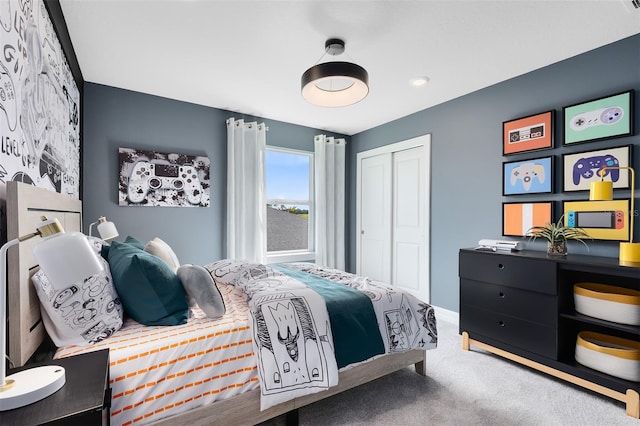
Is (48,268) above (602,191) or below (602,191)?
below

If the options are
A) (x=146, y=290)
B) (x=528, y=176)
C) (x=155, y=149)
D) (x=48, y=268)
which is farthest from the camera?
(x=155, y=149)

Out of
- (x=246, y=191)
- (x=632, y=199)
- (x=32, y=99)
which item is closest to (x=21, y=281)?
(x=32, y=99)

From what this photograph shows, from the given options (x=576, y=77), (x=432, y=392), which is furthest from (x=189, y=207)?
(x=576, y=77)

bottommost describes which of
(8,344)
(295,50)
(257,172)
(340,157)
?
(8,344)

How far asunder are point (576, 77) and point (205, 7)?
9.63ft

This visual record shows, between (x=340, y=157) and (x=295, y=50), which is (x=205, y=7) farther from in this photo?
(x=340, y=157)

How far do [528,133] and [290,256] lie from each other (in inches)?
125

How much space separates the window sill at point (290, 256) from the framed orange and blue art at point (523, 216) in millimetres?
2616

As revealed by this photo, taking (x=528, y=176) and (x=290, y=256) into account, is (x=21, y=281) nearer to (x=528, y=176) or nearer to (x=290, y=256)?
(x=290, y=256)

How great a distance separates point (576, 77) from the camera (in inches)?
98.1

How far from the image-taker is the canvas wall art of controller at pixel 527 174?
2.68m

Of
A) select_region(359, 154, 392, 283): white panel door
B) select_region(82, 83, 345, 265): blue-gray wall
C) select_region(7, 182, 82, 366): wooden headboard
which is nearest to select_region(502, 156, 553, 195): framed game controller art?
select_region(359, 154, 392, 283): white panel door

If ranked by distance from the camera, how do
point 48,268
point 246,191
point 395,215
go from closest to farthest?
point 48,268
point 246,191
point 395,215

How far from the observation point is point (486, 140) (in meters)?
3.13
